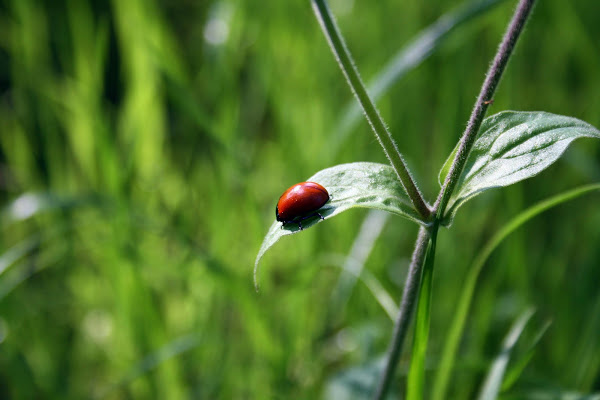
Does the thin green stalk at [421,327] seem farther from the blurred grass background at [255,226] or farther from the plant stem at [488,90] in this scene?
the blurred grass background at [255,226]

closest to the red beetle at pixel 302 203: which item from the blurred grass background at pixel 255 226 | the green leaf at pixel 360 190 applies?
the green leaf at pixel 360 190

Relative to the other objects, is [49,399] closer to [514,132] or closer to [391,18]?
[514,132]

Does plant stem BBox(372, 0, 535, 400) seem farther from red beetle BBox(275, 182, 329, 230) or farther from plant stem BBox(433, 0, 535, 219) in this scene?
red beetle BBox(275, 182, 329, 230)

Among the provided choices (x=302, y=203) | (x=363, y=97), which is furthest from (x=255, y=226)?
(x=363, y=97)

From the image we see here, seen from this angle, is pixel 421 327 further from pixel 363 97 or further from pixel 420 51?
pixel 420 51

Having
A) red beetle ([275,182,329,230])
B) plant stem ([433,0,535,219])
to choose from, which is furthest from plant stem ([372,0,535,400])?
red beetle ([275,182,329,230])

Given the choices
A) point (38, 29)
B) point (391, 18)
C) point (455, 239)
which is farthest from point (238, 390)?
point (38, 29)
